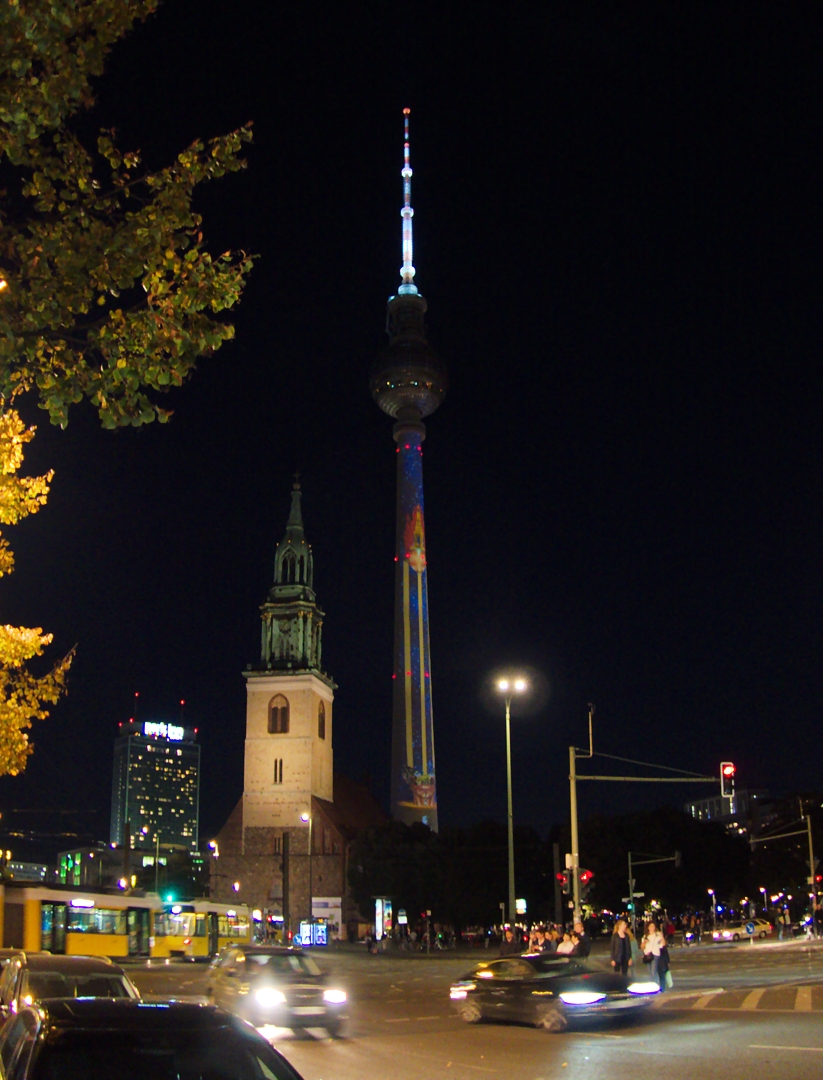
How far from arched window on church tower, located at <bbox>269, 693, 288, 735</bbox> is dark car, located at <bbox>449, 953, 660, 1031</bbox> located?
266ft

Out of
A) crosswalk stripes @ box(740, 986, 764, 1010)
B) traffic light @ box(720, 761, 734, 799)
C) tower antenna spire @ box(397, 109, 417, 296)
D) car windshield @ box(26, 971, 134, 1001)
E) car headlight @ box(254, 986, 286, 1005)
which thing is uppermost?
tower antenna spire @ box(397, 109, 417, 296)

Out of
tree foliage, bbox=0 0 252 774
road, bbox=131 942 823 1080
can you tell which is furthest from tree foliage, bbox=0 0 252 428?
road, bbox=131 942 823 1080

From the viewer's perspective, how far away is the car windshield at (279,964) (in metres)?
19.4

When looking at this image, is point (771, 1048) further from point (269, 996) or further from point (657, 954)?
point (657, 954)

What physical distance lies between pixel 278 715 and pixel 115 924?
2334 inches

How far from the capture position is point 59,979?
13.8 meters

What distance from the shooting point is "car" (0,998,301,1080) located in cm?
613

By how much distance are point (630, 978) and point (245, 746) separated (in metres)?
83.8

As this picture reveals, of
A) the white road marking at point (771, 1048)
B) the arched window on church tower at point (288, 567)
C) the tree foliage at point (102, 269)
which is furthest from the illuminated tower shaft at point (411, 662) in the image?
the tree foliage at point (102, 269)

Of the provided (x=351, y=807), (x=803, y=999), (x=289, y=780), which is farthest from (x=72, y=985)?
(x=351, y=807)

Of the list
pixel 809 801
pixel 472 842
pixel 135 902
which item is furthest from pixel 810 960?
pixel 809 801

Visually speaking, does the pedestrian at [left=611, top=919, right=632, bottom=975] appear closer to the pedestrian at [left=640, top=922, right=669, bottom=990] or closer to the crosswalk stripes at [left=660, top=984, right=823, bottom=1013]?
the pedestrian at [left=640, top=922, right=669, bottom=990]

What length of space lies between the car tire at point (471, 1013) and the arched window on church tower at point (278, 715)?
8094 centimetres

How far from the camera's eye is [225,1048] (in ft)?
20.8
